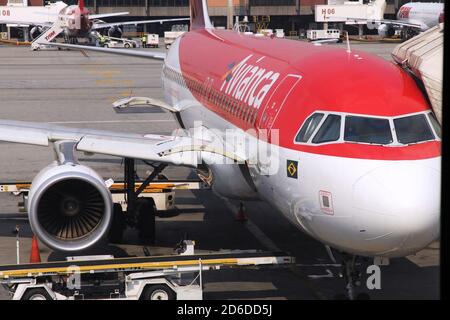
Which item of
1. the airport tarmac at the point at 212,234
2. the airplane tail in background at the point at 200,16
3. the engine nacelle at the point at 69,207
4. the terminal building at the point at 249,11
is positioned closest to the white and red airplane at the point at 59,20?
the terminal building at the point at 249,11

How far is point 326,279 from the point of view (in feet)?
55.1

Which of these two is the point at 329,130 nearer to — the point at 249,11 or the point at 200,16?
the point at 200,16

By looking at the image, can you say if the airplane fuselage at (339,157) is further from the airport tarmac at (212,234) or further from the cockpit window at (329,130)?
the airport tarmac at (212,234)

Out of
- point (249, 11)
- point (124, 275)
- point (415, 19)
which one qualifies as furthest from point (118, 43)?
point (124, 275)

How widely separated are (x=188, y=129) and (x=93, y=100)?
25916 millimetres

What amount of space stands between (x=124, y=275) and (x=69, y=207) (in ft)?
6.31

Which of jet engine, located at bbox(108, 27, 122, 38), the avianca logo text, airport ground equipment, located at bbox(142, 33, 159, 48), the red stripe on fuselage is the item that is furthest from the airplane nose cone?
jet engine, located at bbox(108, 27, 122, 38)

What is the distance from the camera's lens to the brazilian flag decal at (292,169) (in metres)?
13.3

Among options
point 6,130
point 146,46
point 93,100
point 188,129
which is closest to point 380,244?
point 6,130

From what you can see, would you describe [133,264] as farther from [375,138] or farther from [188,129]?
[188,129]

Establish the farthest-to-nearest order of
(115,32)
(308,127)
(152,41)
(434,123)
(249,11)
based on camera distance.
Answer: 1. (249,11)
2. (115,32)
3. (152,41)
4. (308,127)
5. (434,123)

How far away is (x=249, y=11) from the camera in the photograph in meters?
129

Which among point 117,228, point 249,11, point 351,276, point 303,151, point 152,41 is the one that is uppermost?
point 249,11

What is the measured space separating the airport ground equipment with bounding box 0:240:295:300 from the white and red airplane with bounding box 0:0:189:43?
80517mm
